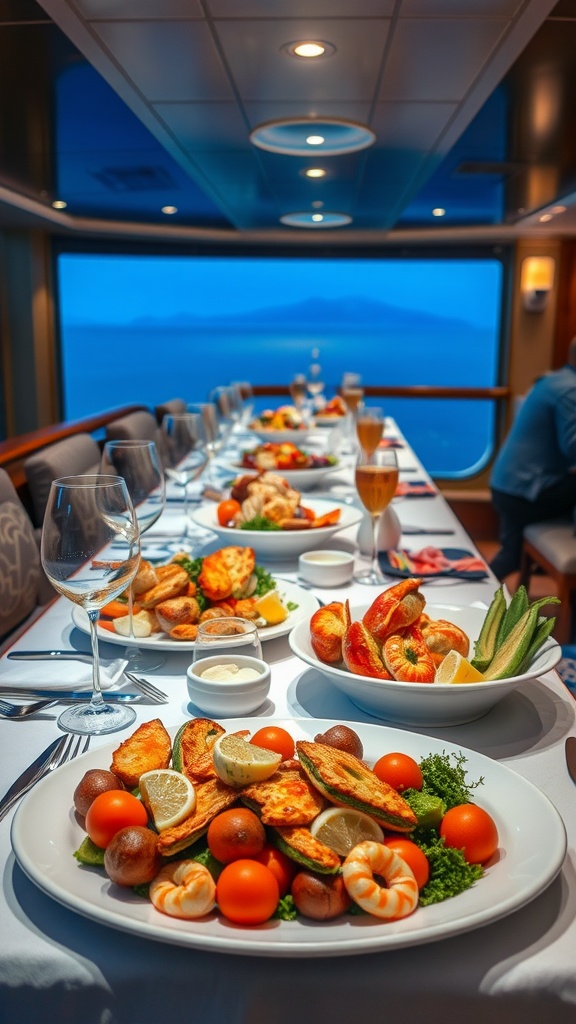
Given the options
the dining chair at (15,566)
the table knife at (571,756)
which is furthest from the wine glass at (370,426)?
the table knife at (571,756)

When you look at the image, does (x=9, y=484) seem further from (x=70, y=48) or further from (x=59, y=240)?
(x=59, y=240)

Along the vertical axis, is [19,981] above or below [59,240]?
below

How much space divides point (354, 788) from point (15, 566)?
1.91 meters

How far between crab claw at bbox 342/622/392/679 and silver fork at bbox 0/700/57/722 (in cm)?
38

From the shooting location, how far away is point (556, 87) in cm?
352

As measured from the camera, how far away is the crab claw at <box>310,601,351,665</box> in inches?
40.8

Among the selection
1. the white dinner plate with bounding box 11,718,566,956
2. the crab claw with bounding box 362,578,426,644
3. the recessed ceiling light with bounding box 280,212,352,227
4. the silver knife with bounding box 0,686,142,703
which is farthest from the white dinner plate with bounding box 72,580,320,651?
the recessed ceiling light with bounding box 280,212,352,227

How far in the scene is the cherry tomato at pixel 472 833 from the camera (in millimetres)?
686

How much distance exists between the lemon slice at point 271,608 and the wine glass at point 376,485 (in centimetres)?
36

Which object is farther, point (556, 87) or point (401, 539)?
point (556, 87)

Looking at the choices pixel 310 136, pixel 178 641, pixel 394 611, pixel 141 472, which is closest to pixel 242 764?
pixel 394 611

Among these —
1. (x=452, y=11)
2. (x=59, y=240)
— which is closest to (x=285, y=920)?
(x=452, y=11)

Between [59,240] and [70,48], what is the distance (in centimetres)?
497

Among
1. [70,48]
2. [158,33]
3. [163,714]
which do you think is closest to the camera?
[163,714]
